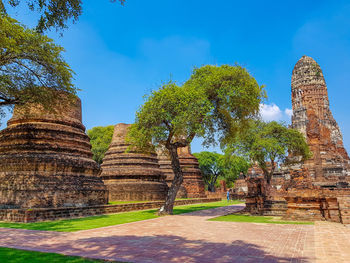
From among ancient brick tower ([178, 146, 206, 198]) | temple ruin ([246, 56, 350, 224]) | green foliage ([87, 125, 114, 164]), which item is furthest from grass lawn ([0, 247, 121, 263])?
green foliage ([87, 125, 114, 164])

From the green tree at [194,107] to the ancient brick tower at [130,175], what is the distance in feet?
19.4

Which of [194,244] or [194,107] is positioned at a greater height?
[194,107]

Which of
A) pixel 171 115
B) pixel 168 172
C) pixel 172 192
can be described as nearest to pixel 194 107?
pixel 171 115

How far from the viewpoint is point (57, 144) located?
1402 centimetres

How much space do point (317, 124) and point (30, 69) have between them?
2443 cm

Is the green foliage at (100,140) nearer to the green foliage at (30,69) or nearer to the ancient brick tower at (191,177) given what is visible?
the ancient brick tower at (191,177)

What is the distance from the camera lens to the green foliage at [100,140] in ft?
135

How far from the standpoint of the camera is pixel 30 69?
11664 mm

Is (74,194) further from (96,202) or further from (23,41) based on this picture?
(23,41)

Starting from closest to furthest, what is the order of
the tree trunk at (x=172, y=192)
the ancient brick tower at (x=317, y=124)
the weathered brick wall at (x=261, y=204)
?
the tree trunk at (x=172, y=192), the weathered brick wall at (x=261, y=204), the ancient brick tower at (x=317, y=124)

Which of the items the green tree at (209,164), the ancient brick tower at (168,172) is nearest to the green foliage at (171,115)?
the ancient brick tower at (168,172)

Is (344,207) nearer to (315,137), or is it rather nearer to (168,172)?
(315,137)

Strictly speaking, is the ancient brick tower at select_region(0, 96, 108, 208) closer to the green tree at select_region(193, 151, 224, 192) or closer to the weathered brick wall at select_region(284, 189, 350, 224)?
the weathered brick wall at select_region(284, 189, 350, 224)

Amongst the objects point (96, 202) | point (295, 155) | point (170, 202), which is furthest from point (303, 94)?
point (96, 202)
